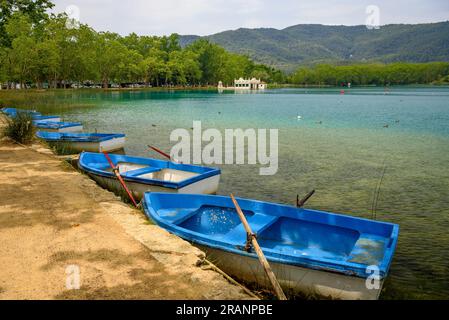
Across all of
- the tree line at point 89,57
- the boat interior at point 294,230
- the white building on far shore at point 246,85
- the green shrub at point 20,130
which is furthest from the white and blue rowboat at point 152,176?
the white building on far shore at point 246,85

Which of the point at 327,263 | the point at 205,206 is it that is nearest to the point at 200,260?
the point at 327,263

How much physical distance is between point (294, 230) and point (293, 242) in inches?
8.9

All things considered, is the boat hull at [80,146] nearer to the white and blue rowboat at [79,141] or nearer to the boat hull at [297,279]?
the white and blue rowboat at [79,141]

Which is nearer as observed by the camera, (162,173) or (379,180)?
(162,173)

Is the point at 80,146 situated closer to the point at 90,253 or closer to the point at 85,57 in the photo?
the point at 90,253

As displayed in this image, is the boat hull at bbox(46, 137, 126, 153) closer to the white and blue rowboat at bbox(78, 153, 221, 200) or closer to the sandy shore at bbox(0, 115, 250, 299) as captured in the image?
the white and blue rowboat at bbox(78, 153, 221, 200)

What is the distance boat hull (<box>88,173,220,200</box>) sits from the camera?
9.81 m

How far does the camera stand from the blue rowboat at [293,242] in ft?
17.3

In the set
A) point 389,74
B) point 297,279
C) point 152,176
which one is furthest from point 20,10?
point 389,74

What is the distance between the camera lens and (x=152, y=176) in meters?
11.7

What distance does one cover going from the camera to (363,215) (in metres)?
10.5

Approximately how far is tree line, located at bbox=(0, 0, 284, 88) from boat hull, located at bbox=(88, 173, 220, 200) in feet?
88.8

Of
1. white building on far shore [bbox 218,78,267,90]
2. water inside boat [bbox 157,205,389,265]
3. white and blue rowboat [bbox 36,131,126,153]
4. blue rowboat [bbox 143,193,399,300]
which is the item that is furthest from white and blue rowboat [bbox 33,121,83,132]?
white building on far shore [bbox 218,78,267,90]
